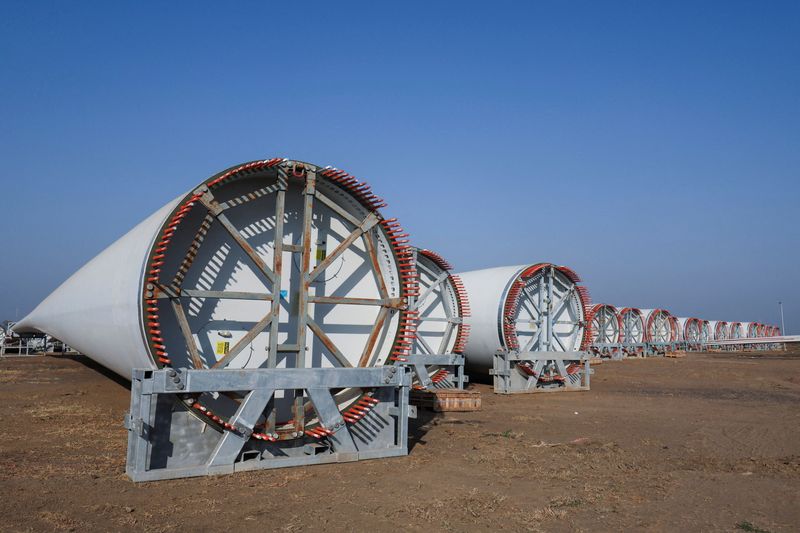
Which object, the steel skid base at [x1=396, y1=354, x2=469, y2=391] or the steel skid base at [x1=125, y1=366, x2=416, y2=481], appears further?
the steel skid base at [x1=396, y1=354, x2=469, y2=391]

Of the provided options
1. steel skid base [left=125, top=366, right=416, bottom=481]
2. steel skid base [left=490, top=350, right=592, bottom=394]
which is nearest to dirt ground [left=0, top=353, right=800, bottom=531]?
steel skid base [left=125, top=366, right=416, bottom=481]

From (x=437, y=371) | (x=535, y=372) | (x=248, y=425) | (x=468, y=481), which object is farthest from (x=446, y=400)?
(x=248, y=425)

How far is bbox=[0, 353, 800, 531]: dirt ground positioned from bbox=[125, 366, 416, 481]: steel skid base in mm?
180

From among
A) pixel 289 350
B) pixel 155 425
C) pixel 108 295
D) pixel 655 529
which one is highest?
pixel 108 295

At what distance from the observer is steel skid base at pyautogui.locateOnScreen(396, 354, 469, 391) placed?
1337 centimetres

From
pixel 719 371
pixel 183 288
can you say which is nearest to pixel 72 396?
pixel 183 288

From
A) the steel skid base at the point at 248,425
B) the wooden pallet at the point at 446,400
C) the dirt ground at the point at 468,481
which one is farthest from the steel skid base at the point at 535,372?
the steel skid base at the point at 248,425

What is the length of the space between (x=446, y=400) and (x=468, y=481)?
5.38 metres

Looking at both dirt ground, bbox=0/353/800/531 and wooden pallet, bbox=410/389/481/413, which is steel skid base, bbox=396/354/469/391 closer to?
wooden pallet, bbox=410/389/481/413

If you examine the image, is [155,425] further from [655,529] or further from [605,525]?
[655,529]

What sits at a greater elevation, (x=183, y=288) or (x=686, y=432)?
(x=183, y=288)

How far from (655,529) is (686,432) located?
531 centimetres

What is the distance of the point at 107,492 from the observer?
17.7 ft

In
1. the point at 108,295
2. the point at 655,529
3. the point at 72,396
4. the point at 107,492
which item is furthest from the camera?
the point at 72,396
